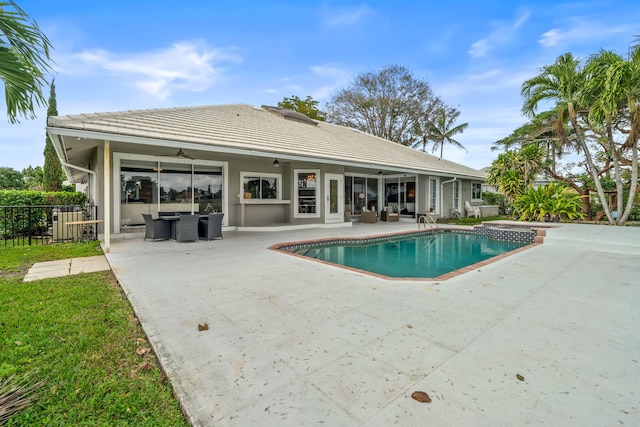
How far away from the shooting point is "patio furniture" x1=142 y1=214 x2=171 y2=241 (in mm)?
8742

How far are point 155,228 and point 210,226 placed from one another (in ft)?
5.04

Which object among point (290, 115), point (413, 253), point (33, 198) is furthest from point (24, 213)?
point (413, 253)

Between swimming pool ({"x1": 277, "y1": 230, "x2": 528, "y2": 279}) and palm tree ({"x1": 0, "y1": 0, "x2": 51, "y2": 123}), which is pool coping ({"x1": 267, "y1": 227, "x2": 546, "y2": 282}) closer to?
swimming pool ({"x1": 277, "y1": 230, "x2": 528, "y2": 279})

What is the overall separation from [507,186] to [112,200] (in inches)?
659

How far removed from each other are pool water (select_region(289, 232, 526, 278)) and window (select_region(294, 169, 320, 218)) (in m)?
3.80

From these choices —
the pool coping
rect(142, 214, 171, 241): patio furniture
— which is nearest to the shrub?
the pool coping

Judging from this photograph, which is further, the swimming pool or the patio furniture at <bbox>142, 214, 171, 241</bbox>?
the patio furniture at <bbox>142, 214, 171, 241</bbox>

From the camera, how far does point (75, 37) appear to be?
32.1 ft

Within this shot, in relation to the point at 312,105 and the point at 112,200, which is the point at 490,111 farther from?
the point at 112,200

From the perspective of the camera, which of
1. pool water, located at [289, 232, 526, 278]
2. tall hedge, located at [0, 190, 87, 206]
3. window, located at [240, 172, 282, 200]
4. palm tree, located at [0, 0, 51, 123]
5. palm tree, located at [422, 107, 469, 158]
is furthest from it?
palm tree, located at [422, 107, 469, 158]

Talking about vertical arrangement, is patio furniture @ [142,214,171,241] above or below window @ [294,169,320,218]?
below

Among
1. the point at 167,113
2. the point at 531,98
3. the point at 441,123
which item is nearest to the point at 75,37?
the point at 167,113

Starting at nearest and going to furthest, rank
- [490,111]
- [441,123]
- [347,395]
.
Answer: [347,395] < [490,111] < [441,123]

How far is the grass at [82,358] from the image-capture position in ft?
6.32
